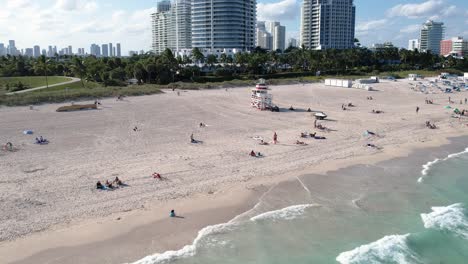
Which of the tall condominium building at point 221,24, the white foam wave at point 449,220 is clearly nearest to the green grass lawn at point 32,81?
the tall condominium building at point 221,24

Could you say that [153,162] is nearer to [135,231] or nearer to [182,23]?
[135,231]

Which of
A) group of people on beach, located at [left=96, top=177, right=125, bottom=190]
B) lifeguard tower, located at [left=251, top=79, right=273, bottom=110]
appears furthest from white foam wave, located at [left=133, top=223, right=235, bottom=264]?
lifeguard tower, located at [left=251, top=79, right=273, bottom=110]

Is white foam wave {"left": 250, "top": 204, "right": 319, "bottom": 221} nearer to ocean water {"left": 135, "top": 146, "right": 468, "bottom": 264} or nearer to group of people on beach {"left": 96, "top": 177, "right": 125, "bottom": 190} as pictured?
ocean water {"left": 135, "top": 146, "right": 468, "bottom": 264}

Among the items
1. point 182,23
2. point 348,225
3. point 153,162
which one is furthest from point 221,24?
point 348,225

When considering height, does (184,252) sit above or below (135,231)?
below

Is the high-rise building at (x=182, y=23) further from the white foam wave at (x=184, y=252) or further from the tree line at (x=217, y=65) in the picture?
the white foam wave at (x=184, y=252)

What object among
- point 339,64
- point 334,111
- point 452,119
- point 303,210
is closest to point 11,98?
point 334,111
